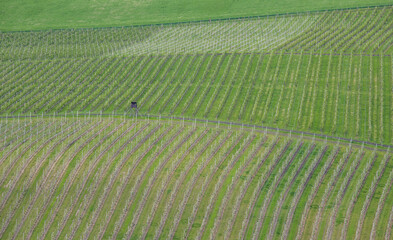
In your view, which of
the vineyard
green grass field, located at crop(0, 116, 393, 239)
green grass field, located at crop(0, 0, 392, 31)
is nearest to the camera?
green grass field, located at crop(0, 116, 393, 239)

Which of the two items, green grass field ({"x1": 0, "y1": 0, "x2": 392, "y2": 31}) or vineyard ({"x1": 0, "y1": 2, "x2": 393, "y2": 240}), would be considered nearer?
vineyard ({"x1": 0, "y1": 2, "x2": 393, "y2": 240})

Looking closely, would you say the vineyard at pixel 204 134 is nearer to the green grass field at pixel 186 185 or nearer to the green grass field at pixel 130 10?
the green grass field at pixel 186 185

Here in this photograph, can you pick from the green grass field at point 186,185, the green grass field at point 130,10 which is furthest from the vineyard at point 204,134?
the green grass field at point 130,10

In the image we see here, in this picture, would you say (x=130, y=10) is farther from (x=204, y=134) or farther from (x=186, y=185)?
(x=186, y=185)

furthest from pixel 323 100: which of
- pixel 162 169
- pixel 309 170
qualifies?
pixel 162 169

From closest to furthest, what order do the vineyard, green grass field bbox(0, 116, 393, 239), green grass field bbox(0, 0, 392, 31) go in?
1. green grass field bbox(0, 116, 393, 239)
2. the vineyard
3. green grass field bbox(0, 0, 392, 31)

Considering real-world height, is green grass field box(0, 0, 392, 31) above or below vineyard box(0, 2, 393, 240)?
above

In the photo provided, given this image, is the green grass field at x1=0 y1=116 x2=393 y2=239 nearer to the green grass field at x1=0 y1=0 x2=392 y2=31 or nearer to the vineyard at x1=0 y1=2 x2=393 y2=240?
the vineyard at x1=0 y1=2 x2=393 y2=240

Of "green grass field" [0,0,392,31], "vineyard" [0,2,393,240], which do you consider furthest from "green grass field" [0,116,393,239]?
"green grass field" [0,0,392,31]

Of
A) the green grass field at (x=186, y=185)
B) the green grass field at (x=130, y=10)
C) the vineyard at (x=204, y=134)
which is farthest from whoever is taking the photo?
the green grass field at (x=130, y=10)
